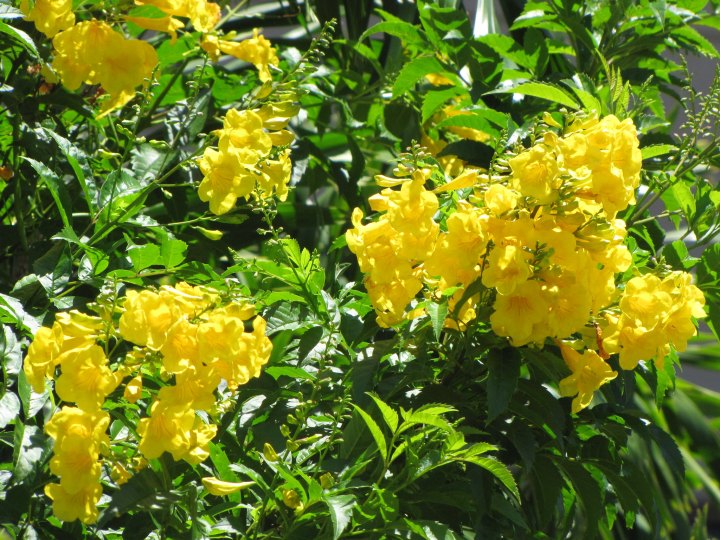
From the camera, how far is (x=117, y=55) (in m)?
1.33

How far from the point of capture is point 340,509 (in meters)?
0.96

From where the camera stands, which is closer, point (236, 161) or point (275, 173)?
point (236, 161)

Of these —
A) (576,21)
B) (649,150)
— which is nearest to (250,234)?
(576,21)

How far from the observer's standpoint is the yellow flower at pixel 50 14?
51.1 inches

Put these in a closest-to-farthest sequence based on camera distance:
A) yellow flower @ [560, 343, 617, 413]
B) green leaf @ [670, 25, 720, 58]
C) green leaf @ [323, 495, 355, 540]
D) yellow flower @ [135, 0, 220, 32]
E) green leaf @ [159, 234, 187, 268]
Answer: green leaf @ [323, 495, 355, 540]
yellow flower @ [560, 343, 617, 413]
green leaf @ [159, 234, 187, 268]
yellow flower @ [135, 0, 220, 32]
green leaf @ [670, 25, 720, 58]

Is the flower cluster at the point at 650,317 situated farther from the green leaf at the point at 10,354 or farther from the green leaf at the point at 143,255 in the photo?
the green leaf at the point at 10,354

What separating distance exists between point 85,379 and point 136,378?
0.05m

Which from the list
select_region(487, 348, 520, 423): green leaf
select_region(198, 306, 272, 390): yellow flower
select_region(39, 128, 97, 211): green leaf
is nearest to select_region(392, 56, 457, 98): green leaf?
select_region(39, 128, 97, 211): green leaf

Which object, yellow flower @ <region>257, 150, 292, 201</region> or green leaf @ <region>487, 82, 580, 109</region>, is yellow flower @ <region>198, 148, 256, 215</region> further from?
green leaf @ <region>487, 82, 580, 109</region>

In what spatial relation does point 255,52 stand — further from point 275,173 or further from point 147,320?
point 147,320

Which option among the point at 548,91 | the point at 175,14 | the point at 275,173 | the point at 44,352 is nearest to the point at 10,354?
the point at 44,352

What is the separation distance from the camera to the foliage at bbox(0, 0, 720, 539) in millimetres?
987

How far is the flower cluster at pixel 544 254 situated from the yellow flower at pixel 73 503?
377mm

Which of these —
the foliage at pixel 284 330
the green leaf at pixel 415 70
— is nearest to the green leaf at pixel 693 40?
the foliage at pixel 284 330
